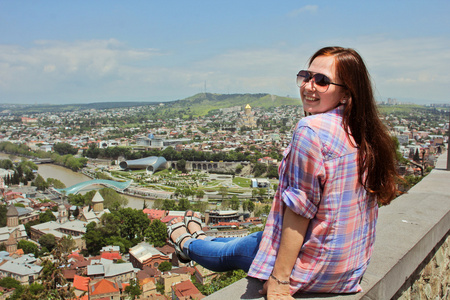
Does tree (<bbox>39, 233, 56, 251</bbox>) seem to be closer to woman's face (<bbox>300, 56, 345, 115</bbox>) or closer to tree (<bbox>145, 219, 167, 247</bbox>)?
tree (<bbox>145, 219, 167, 247</bbox>)

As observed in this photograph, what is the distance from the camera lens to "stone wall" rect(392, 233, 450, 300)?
0.93 m

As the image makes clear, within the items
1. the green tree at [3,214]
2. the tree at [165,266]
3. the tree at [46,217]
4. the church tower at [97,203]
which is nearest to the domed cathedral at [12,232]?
the green tree at [3,214]

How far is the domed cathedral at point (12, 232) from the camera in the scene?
32.6 ft

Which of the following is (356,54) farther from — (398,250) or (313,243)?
(398,250)

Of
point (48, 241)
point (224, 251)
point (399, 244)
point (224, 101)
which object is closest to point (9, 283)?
point (48, 241)

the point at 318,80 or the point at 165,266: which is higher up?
the point at 318,80

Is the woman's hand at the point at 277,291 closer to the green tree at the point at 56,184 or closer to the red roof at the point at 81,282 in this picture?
the red roof at the point at 81,282

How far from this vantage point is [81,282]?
20.9 ft

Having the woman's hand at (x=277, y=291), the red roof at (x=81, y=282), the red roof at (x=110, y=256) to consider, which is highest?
the woman's hand at (x=277, y=291)

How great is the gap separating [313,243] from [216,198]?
15507mm

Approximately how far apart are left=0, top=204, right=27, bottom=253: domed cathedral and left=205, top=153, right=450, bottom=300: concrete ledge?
1068 cm

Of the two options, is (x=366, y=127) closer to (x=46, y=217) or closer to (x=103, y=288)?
(x=103, y=288)

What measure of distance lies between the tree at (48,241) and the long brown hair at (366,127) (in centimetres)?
1042

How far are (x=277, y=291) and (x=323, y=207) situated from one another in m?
0.16
